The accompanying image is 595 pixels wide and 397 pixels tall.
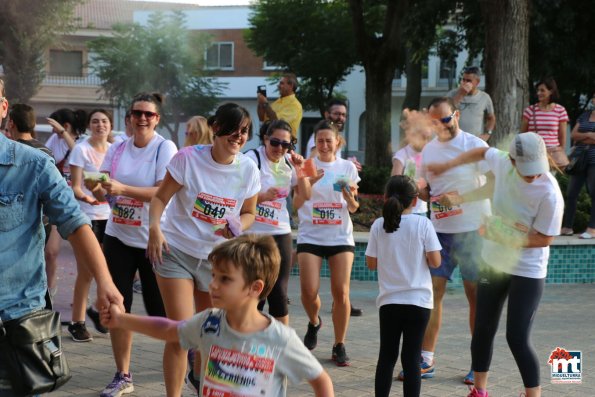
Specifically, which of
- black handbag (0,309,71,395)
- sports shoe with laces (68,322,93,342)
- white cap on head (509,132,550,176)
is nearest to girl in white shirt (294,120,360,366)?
sports shoe with laces (68,322,93,342)

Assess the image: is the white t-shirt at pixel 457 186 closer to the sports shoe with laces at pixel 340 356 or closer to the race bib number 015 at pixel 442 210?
the race bib number 015 at pixel 442 210

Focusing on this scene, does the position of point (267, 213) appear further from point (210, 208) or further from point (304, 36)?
point (304, 36)

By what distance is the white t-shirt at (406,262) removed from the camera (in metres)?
5.73

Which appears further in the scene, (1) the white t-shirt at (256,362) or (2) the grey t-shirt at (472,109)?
(2) the grey t-shirt at (472,109)

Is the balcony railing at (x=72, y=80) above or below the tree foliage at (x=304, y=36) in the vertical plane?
below

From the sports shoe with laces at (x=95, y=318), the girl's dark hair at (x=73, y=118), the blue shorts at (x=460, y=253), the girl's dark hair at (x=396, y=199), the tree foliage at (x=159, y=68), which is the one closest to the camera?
the girl's dark hair at (x=396, y=199)

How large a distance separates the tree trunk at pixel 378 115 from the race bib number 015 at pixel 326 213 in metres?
14.3

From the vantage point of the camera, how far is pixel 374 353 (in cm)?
764

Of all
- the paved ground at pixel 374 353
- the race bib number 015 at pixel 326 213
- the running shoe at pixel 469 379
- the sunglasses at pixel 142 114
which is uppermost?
the sunglasses at pixel 142 114

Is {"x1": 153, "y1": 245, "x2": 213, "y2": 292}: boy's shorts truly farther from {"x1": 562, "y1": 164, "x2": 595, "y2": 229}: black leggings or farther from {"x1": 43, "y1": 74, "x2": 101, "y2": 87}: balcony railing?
{"x1": 43, "y1": 74, "x2": 101, "y2": 87}: balcony railing

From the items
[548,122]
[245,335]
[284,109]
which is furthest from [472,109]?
[245,335]

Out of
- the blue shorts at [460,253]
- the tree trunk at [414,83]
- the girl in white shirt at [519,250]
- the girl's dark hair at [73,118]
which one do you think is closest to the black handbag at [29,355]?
the girl in white shirt at [519,250]

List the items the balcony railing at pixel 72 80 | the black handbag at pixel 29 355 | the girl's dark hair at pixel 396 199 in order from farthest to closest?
the balcony railing at pixel 72 80
the girl's dark hair at pixel 396 199
the black handbag at pixel 29 355

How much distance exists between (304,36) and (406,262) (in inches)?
1551
